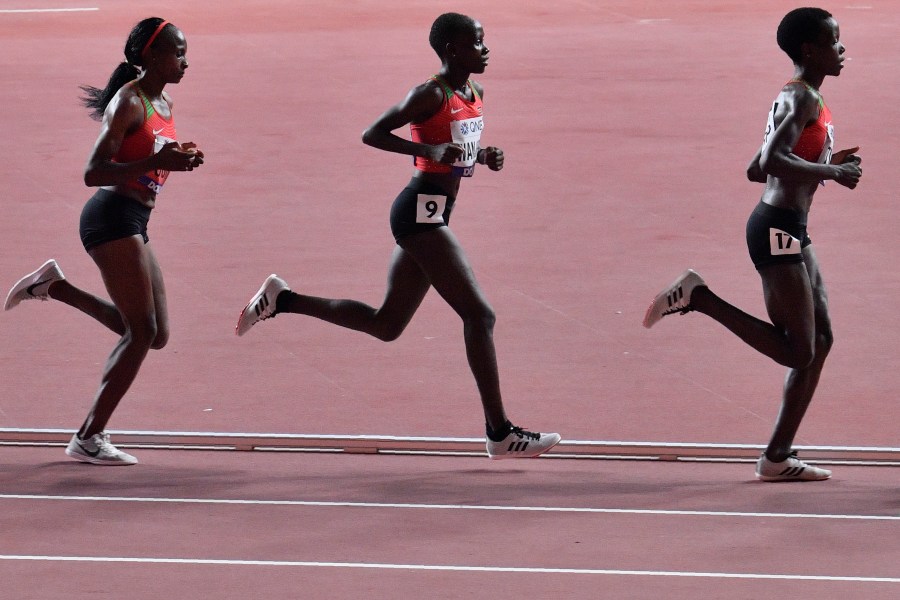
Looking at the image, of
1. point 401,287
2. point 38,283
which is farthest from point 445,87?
point 38,283

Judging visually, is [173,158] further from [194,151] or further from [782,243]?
[782,243]

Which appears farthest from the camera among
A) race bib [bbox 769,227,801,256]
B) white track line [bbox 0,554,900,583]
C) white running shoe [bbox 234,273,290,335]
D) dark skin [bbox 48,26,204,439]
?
white running shoe [bbox 234,273,290,335]

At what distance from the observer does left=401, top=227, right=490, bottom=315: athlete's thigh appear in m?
7.33

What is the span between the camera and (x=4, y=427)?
25.9ft

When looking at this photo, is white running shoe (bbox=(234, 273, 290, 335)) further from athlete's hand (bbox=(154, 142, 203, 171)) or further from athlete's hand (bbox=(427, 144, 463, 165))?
athlete's hand (bbox=(427, 144, 463, 165))

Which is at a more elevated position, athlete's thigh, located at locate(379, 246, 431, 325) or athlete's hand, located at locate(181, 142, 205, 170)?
athlete's hand, located at locate(181, 142, 205, 170)

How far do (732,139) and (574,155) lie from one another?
175cm

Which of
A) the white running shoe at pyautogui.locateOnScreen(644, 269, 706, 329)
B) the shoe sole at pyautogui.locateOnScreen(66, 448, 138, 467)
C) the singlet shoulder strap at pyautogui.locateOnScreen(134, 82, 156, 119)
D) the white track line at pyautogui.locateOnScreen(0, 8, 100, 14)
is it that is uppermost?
the singlet shoulder strap at pyautogui.locateOnScreen(134, 82, 156, 119)

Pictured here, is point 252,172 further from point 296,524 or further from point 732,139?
point 296,524

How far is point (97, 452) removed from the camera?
7340mm

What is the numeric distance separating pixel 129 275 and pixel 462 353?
8.80 ft

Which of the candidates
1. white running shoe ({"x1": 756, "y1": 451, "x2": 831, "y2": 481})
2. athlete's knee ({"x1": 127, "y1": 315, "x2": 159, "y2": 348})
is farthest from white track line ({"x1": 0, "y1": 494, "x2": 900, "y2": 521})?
athlete's knee ({"x1": 127, "y1": 315, "x2": 159, "y2": 348})

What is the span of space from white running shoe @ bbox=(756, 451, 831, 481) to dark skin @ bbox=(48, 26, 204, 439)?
2884 millimetres

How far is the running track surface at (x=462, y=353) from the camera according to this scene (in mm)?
6152
